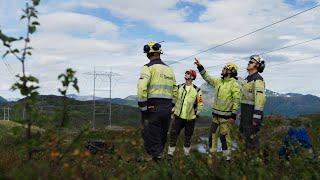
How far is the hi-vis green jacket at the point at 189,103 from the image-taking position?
14609mm

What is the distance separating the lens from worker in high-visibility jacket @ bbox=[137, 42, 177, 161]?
973cm

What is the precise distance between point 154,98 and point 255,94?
223 centimetres

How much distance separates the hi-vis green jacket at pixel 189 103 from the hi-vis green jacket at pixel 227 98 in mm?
2283

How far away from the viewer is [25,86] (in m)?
4.46

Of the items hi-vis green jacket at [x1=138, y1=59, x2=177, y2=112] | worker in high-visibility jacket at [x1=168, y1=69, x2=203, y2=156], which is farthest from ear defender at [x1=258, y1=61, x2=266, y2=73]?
worker in high-visibility jacket at [x1=168, y1=69, x2=203, y2=156]

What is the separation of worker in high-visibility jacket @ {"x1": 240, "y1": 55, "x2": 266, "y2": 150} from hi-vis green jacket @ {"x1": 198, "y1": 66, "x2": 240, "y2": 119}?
78cm

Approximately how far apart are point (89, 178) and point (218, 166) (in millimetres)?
2189

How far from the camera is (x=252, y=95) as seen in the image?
11023 mm

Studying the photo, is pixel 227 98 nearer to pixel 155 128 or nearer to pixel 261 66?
pixel 261 66

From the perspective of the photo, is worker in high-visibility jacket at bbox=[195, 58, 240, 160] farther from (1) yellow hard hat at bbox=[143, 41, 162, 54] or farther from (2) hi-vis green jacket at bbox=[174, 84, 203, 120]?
(1) yellow hard hat at bbox=[143, 41, 162, 54]

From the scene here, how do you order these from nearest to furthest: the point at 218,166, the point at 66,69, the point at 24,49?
the point at 66,69 → the point at 24,49 → the point at 218,166

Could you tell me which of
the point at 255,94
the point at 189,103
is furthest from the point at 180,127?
the point at 255,94

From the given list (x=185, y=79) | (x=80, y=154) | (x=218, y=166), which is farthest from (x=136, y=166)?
(x=185, y=79)

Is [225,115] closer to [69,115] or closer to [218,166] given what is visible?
[218,166]
